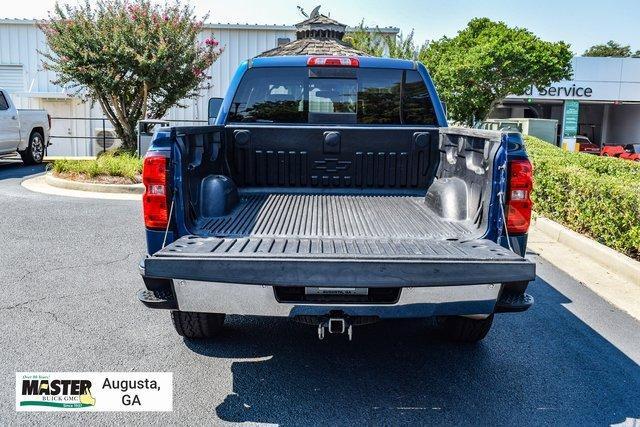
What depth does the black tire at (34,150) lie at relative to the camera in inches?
587

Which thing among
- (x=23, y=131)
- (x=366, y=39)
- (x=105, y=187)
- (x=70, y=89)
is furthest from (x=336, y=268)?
(x=70, y=89)

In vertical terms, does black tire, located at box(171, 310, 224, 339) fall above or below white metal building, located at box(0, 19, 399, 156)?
below

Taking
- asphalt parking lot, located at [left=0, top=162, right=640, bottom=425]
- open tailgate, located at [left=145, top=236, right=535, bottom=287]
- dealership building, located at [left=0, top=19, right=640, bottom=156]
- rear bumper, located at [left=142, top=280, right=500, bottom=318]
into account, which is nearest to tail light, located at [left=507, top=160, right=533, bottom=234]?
open tailgate, located at [left=145, top=236, right=535, bottom=287]

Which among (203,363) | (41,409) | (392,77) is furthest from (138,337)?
(392,77)

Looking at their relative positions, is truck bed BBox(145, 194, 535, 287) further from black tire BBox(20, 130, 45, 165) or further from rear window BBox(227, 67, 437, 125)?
black tire BBox(20, 130, 45, 165)

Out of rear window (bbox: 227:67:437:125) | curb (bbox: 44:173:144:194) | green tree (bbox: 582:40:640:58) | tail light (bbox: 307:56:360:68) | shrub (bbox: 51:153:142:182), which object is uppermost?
green tree (bbox: 582:40:640:58)

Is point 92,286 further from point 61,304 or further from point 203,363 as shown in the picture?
point 203,363

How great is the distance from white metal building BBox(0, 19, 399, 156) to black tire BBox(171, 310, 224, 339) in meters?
16.9

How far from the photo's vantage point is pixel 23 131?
14.3 m

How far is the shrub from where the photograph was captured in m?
11.8

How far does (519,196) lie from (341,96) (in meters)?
2.36

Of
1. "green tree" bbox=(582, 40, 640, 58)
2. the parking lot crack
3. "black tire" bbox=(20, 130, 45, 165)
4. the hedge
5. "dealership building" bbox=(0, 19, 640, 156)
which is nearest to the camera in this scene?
the parking lot crack

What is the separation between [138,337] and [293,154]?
1992 millimetres

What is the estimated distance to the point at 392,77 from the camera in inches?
211
